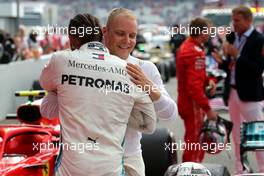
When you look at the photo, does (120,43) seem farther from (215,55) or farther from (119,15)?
(215,55)

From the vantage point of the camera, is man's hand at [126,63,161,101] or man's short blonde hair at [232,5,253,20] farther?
man's short blonde hair at [232,5,253,20]

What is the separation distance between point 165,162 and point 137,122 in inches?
89.9

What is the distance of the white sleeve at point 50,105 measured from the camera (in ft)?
10.7

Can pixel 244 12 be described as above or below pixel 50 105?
above

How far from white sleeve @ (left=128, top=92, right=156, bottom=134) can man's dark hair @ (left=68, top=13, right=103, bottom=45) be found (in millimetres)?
330

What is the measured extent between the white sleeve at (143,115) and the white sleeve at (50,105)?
0.35 m

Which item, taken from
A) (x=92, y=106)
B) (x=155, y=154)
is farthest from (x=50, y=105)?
(x=155, y=154)

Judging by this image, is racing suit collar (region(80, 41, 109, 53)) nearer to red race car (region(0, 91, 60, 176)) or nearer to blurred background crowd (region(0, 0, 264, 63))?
red race car (region(0, 91, 60, 176))

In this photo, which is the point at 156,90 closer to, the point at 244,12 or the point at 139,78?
the point at 139,78

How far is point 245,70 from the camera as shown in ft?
20.7

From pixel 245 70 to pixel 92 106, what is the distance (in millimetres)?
3509

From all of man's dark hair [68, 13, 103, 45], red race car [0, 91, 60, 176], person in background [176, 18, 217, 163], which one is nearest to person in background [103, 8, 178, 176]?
man's dark hair [68, 13, 103, 45]

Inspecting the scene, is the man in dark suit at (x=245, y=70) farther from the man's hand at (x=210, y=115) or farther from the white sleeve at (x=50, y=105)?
the white sleeve at (x=50, y=105)

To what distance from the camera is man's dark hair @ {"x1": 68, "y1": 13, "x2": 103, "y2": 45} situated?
Result: 3125 millimetres
